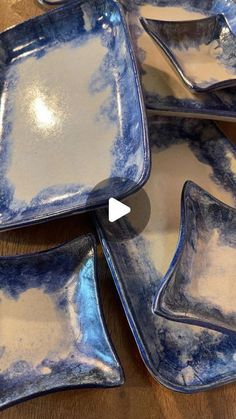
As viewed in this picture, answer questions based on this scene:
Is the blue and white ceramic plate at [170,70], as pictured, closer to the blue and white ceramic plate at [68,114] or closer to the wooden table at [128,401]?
the blue and white ceramic plate at [68,114]

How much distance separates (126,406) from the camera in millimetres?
661

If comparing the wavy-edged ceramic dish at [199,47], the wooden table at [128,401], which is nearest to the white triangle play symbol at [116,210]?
the wooden table at [128,401]

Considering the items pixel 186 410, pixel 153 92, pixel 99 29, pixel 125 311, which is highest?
pixel 99 29

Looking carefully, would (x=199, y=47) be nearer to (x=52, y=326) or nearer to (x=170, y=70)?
(x=170, y=70)

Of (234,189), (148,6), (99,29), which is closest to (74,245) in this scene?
(234,189)

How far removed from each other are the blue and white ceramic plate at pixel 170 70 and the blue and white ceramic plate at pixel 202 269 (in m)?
0.16

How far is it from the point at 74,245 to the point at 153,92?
0.32 metres

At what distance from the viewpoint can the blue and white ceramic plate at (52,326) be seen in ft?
2.09

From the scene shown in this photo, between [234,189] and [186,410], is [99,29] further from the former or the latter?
[186,410]
